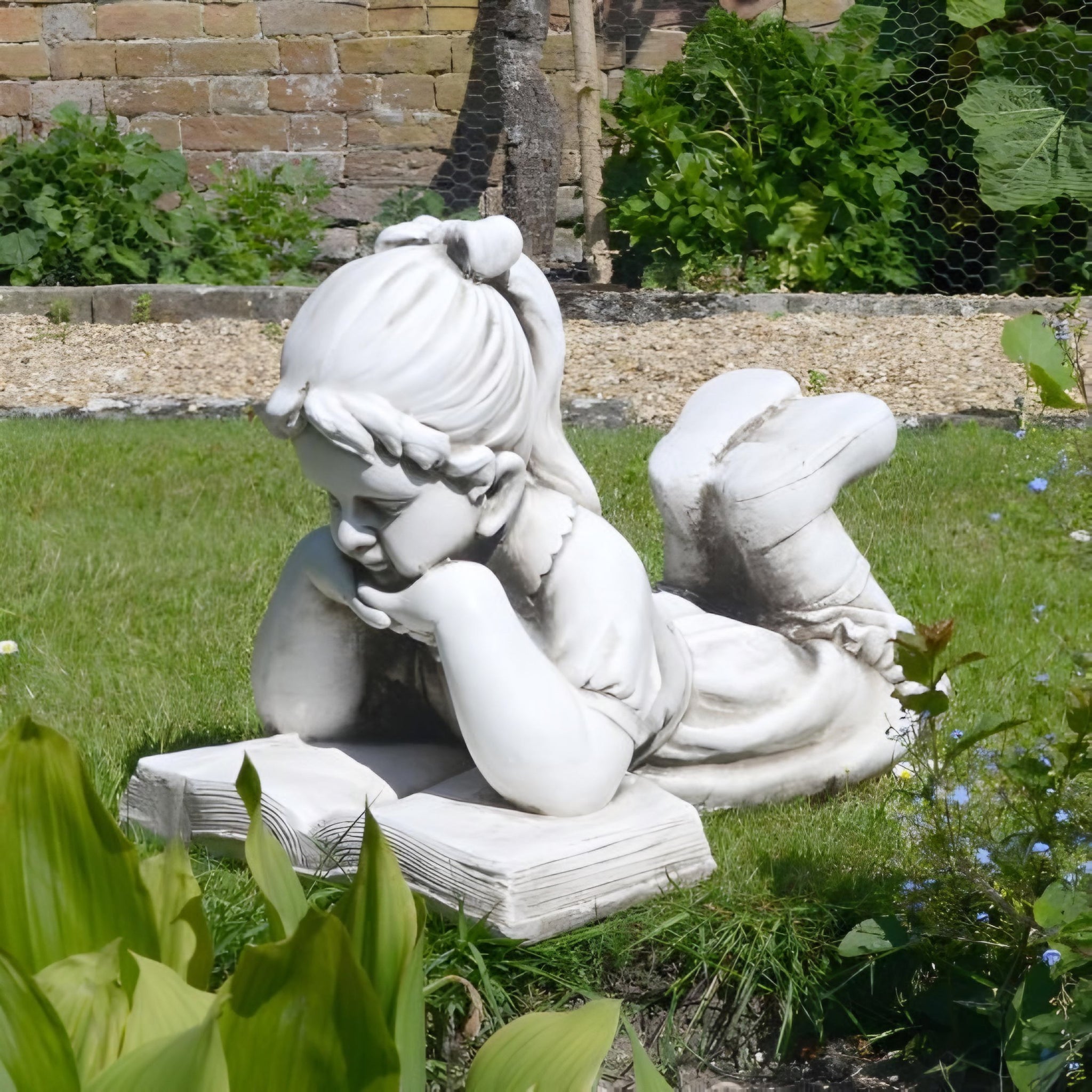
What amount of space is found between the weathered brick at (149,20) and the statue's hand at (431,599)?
9.17 meters

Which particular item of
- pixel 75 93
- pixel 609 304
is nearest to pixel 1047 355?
pixel 609 304

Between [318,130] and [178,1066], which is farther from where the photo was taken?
[318,130]

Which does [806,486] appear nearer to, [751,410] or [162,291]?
[751,410]

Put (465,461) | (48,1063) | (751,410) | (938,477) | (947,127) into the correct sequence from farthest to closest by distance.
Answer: (947,127) → (938,477) → (751,410) → (465,461) → (48,1063)

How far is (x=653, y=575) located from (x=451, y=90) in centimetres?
702

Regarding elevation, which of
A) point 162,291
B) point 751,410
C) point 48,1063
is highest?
point 751,410

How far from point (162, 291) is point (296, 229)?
1441mm

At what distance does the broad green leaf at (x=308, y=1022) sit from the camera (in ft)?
4.35

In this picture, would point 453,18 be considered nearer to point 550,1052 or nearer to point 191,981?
point 191,981

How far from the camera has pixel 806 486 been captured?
266 cm

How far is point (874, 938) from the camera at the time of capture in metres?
2.01

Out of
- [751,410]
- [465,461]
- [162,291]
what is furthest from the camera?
[162,291]

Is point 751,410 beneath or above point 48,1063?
above

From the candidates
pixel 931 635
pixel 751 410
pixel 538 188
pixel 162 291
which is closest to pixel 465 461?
pixel 931 635
